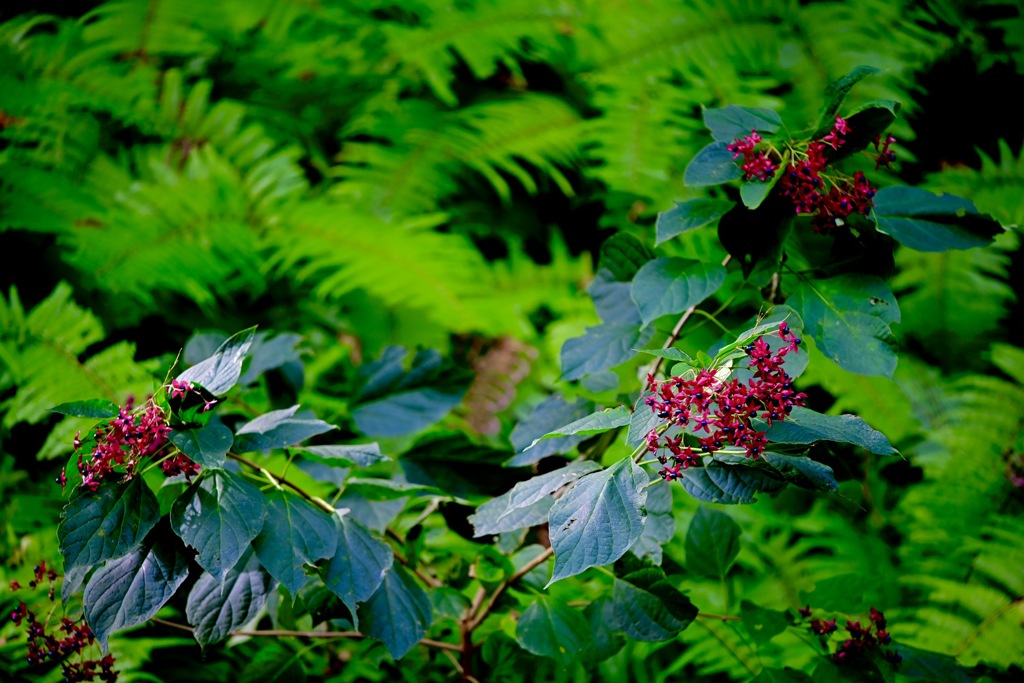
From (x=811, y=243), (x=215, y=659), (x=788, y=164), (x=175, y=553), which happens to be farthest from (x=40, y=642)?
(x=811, y=243)

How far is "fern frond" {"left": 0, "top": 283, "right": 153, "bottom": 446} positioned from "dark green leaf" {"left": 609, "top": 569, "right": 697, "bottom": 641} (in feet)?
3.52

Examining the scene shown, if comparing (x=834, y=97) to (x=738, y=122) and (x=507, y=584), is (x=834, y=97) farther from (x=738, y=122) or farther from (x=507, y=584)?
(x=507, y=584)

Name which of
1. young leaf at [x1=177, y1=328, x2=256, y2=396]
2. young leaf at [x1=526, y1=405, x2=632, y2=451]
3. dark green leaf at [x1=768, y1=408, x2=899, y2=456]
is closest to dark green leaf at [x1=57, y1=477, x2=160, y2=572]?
young leaf at [x1=177, y1=328, x2=256, y2=396]

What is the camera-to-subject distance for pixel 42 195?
1699 millimetres

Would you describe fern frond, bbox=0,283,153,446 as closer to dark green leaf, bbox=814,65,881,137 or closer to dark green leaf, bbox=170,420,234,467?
dark green leaf, bbox=170,420,234,467

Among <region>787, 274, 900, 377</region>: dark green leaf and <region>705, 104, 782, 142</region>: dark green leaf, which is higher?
<region>705, 104, 782, 142</region>: dark green leaf

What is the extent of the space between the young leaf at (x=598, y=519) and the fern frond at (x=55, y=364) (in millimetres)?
1108

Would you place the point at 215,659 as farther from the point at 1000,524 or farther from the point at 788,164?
the point at 1000,524

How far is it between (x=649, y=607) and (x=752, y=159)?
53cm

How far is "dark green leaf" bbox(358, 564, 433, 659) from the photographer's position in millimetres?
738

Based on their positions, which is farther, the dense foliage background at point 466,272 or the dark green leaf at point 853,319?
the dense foliage background at point 466,272

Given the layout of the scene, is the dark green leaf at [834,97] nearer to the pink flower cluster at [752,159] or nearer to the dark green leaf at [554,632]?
the pink flower cluster at [752,159]

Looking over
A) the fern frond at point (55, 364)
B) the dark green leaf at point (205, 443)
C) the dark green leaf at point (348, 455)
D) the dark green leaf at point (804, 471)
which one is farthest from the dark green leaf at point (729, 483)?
the fern frond at point (55, 364)

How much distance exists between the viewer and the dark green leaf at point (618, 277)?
88 cm
